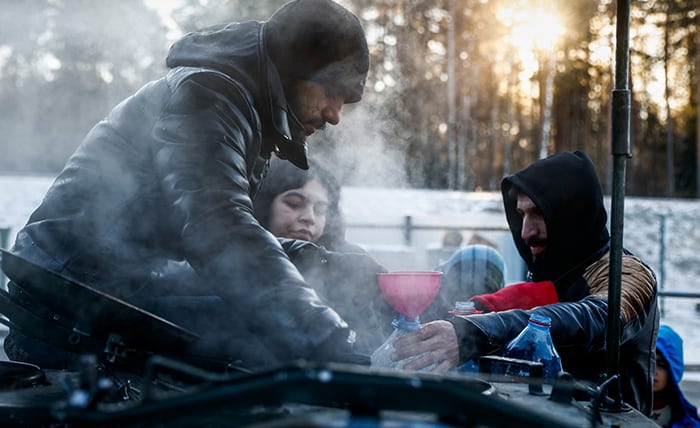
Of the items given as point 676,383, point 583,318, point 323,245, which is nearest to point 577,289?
point 583,318

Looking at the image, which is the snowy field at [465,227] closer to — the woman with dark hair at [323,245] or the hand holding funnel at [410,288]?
the woman with dark hair at [323,245]

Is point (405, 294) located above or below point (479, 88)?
below

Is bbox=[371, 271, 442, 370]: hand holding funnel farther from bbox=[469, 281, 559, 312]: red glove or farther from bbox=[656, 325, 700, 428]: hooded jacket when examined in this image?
bbox=[656, 325, 700, 428]: hooded jacket

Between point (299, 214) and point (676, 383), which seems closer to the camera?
point (676, 383)

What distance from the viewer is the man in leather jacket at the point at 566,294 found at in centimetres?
191

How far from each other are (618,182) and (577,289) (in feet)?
3.84

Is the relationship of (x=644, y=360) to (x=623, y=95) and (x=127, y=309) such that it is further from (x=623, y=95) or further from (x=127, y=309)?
(x=127, y=309)

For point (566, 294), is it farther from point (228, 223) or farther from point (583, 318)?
point (228, 223)

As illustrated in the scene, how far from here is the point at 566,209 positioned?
9.98 ft

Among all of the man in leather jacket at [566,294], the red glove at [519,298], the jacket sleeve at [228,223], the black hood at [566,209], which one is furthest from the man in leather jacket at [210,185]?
the black hood at [566,209]

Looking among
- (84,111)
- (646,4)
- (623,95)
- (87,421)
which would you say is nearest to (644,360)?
(623,95)

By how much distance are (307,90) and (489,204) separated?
14.5m

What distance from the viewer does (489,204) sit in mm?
16328

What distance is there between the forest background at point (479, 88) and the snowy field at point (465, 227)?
1.68m
